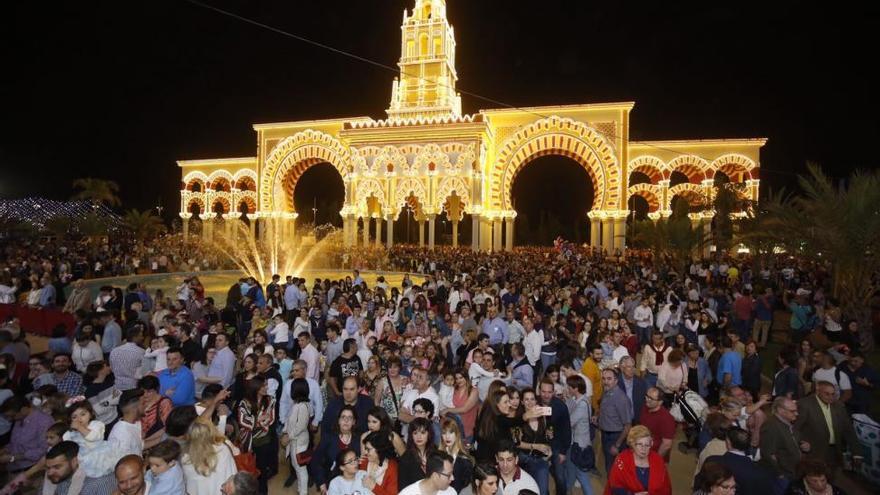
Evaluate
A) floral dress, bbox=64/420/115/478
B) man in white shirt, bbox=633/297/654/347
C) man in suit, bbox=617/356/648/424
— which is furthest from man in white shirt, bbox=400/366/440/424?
man in white shirt, bbox=633/297/654/347

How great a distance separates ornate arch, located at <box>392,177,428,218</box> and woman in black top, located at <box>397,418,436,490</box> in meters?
26.8

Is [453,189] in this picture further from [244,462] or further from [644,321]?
[244,462]

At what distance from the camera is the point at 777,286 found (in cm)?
1573

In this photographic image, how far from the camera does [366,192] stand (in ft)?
103

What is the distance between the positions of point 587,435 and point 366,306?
6122 millimetres

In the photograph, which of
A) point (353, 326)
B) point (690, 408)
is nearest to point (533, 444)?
point (690, 408)

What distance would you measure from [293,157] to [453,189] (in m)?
13.0

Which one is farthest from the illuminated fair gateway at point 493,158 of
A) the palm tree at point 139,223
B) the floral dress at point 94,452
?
the floral dress at point 94,452

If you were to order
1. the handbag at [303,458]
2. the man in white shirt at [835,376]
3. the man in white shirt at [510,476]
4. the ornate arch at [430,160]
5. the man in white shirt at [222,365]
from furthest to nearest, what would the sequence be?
the ornate arch at [430,160] → the man in white shirt at [222,365] → the man in white shirt at [835,376] → the handbag at [303,458] → the man in white shirt at [510,476]

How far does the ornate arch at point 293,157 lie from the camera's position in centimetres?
3419

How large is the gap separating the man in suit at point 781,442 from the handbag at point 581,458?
1398mm

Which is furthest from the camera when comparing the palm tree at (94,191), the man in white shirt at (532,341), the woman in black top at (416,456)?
the palm tree at (94,191)

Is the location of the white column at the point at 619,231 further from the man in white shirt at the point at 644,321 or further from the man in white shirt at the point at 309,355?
the man in white shirt at the point at 309,355

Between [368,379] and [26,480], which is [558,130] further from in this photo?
[26,480]
